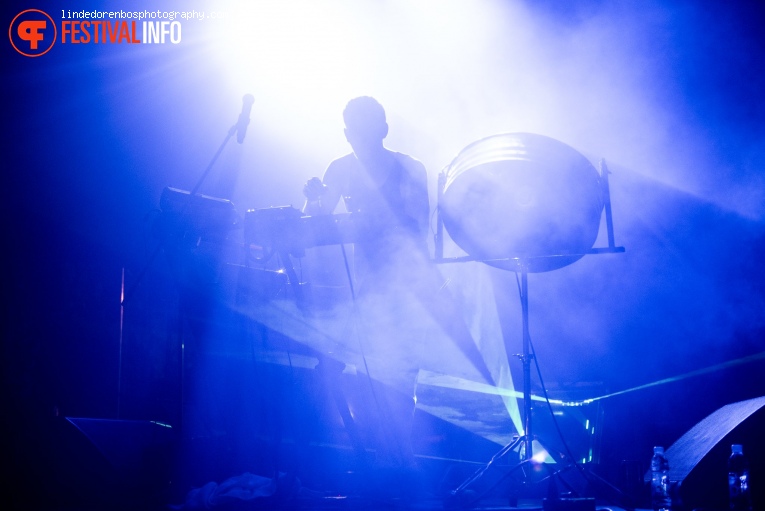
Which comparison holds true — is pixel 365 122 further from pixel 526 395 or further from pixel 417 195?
pixel 526 395

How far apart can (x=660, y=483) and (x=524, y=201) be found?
136 centimetres

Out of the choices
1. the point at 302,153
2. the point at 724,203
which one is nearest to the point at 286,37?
the point at 302,153

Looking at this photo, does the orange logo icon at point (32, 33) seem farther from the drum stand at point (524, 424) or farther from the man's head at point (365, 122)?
the drum stand at point (524, 424)

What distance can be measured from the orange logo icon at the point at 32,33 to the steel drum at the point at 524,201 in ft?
8.63

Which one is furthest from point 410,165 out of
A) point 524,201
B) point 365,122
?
point 524,201

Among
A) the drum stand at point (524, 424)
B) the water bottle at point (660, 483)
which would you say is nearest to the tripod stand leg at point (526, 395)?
the drum stand at point (524, 424)

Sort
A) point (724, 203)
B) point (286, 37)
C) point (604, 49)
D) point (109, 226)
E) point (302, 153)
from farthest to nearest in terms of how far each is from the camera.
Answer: point (302, 153)
point (286, 37)
point (604, 49)
point (109, 226)
point (724, 203)

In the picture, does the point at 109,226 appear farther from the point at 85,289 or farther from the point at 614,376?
the point at 614,376

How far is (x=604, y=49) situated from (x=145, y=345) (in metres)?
3.63

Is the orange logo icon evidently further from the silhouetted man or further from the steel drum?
the steel drum

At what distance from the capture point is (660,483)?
2.28 metres

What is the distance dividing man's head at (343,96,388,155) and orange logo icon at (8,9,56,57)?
1.90 metres

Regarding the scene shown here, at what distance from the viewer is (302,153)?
463 cm

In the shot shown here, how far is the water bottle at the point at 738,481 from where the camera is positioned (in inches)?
77.1
